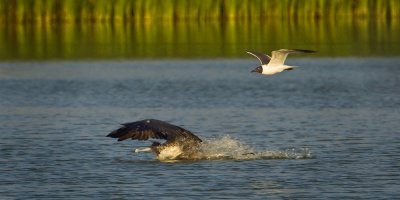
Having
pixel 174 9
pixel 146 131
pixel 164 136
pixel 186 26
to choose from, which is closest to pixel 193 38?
pixel 174 9

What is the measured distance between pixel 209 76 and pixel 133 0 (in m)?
16.8

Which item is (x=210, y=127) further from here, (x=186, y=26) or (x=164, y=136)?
(x=186, y=26)

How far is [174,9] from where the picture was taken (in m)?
53.3

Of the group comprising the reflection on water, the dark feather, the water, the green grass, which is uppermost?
the green grass

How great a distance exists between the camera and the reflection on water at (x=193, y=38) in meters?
44.3

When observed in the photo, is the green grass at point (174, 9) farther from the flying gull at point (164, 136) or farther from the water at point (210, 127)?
the flying gull at point (164, 136)

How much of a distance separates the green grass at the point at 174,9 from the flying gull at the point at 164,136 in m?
31.9

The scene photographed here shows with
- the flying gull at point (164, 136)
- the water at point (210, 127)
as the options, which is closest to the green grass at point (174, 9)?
the water at point (210, 127)

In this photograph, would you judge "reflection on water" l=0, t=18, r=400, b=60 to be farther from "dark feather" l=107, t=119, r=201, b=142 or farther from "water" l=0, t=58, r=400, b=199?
"dark feather" l=107, t=119, r=201, b=142

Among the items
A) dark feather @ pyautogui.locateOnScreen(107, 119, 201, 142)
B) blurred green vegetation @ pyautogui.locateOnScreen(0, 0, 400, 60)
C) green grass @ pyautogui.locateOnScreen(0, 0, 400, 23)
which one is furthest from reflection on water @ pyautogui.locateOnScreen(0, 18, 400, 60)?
dark feather @ pyautogui.locateOnScreen(107, 119, 201, 142)

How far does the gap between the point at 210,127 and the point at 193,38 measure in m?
24.1

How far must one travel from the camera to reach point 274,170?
19.5m

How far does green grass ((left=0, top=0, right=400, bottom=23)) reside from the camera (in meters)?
52.7

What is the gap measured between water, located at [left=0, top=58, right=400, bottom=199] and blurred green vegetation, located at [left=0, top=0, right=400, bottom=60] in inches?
177
